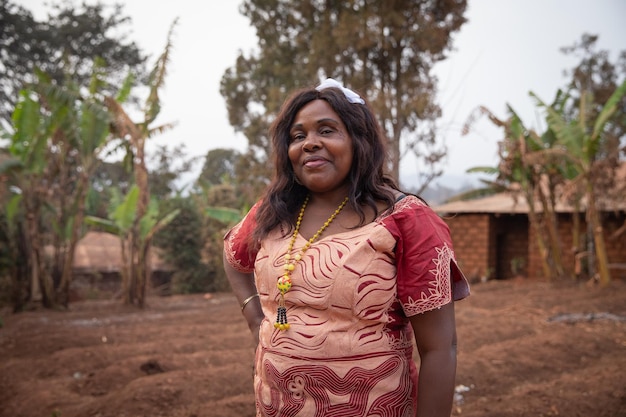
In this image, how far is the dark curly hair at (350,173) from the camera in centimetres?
171

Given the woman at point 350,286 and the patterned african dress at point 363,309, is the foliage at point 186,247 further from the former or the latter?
the patterned african dress at point 363,309

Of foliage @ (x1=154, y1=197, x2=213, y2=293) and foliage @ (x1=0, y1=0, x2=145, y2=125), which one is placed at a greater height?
foliage @ (x1=0, y1=0, x2=145, y2=125)

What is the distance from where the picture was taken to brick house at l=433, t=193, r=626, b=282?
42.2ft

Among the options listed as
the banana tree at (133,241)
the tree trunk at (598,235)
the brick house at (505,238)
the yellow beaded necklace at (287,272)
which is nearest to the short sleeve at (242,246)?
the yellow beaded necklace at (287,272)

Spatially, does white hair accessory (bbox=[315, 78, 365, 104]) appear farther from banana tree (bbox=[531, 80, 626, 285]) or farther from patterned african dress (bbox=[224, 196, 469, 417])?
banana tree (bbox=[531, 80, 626, 285])

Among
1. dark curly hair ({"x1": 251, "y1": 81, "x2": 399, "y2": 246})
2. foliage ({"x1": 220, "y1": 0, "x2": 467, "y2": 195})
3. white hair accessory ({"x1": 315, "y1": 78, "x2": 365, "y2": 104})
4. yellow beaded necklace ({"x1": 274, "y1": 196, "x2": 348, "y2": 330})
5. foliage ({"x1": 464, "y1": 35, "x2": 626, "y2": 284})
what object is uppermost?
foliage ({"x1": 220, "y1": 0, "x2": 467, "y2": 195})

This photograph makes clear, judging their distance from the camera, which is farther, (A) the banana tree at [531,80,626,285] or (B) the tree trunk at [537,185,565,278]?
(B) the tree trunk at [537,185,565,278]

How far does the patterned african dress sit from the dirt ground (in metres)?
2.23

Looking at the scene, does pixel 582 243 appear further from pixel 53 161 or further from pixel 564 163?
pixel 53 161

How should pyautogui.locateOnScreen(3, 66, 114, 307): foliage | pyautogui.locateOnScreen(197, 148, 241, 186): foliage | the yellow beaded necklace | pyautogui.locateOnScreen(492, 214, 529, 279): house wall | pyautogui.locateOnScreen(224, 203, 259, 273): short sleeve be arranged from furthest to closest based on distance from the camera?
pyautogui.locateOnScreen(197, 148, 241, 186): foliage
pyautogui.locateOnScreen(492, 214, 529, 279): house wall
pyautogui.locateOnScreen(3, 66, 114, 307): foliage
pyautogui.locateOnScreen(224, 203, 259, 273): short sleeve
the yellow beaded necklace

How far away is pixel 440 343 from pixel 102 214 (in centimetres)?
1875

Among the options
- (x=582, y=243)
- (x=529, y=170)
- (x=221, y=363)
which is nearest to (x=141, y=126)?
(x=221, y=363)

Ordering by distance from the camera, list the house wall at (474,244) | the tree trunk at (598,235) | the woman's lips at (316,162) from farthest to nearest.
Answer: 1. the house wall at (474,244)
2. the tree trunk at (598,235)
3. the woman's lips at (316,162)

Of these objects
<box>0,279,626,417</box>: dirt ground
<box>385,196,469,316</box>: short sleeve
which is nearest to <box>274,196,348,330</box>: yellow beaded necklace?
<box>385,196,469,316</box>: short sleeve
